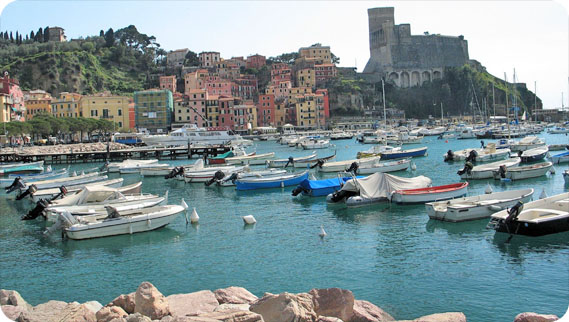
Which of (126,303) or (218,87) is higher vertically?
(218,87)

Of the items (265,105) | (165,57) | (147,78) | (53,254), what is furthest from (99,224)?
(165,57)

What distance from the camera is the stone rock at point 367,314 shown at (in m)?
11.6

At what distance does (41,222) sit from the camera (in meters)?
26.2

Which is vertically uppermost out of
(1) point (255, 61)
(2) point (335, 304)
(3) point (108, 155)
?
(1) point (255, 61)

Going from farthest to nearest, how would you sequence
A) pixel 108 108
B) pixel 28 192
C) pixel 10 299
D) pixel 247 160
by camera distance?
1. pixel 108 108
2. pixel 247 160
3. pixel 28 192
4. pixel 10 299

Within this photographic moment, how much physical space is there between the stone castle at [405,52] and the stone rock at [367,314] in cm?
13516

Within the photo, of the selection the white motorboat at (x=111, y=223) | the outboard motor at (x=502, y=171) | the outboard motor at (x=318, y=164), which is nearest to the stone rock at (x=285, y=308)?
the white motorboat at (x=111, y=223)

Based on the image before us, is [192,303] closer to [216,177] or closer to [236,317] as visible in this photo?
[236,317]

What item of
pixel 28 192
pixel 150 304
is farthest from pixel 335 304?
pixel 28 192

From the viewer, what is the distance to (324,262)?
17.9 m

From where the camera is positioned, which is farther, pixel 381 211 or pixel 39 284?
pixel 381 211

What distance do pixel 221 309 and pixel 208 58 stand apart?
133 metres

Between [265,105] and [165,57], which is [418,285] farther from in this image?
[165,57]

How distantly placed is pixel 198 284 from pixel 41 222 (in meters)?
13.3
